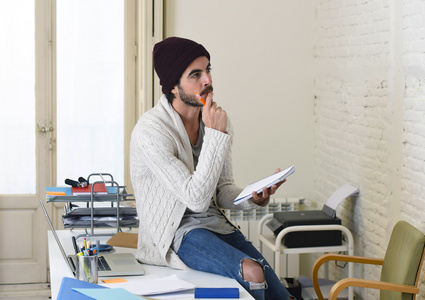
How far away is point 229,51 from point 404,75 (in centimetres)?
158

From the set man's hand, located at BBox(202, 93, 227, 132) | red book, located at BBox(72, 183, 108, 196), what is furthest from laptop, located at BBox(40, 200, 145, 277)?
man's hand, located at BBox(202, 93, 227, 132)

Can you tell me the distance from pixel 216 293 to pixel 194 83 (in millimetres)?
946

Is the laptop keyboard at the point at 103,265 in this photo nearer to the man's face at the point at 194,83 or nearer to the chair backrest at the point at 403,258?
the man's face at the point at 194,83

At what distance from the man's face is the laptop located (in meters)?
0.70

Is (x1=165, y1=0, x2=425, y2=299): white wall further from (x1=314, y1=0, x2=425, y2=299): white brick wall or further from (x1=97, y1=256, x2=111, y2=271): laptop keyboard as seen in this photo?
(x1=97, y1=256, x2=111, y2=271): laptop keyboard

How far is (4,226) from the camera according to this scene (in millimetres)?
4699

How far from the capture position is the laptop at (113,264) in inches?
89.3

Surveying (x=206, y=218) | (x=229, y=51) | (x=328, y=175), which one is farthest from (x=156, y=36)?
(x=206, y=218)

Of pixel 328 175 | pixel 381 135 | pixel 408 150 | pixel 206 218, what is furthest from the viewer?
pixel 328 175

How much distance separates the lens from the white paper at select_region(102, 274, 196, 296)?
202 cm

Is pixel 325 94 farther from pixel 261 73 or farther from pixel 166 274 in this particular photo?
pixel 166 274

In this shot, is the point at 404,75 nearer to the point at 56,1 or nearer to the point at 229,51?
the point at 229,51

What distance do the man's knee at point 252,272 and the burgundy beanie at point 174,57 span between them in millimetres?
828

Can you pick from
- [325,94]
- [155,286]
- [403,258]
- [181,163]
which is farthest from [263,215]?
[155,286]
